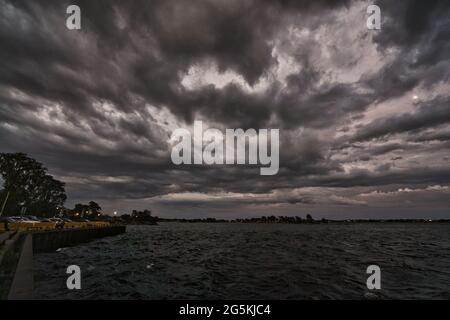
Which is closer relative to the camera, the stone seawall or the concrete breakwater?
the concrete breakwater

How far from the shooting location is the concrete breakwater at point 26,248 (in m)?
10.7

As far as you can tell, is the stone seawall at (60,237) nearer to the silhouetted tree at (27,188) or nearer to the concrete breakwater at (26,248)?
the concrete breakwater at (26,248)

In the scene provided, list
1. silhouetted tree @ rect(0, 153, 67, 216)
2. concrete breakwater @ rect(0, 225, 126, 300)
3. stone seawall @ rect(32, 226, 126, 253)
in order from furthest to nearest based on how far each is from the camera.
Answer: silhouetted tree @ rect(0, 153, 67, 216) < stone seawall @ rect(32, 226, 126, 253) < concrete breakwater @ rect(0, 225, 126, 300)

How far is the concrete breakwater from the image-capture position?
1072 centimetres

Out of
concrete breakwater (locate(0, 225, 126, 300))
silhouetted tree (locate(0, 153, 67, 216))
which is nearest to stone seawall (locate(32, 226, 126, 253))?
concrete breakwater (locate(0, 225, 126, 300))

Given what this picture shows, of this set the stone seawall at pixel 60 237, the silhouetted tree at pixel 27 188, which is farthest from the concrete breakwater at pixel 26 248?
the silhouetted tree at pixel 27 188

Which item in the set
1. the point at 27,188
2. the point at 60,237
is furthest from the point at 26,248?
the point at 27,188

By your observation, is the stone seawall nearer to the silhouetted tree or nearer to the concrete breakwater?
the concrete breakwater

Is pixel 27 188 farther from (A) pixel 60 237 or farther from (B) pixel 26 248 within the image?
(B) pixel 26 248

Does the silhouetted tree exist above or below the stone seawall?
above

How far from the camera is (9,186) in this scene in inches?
2857
